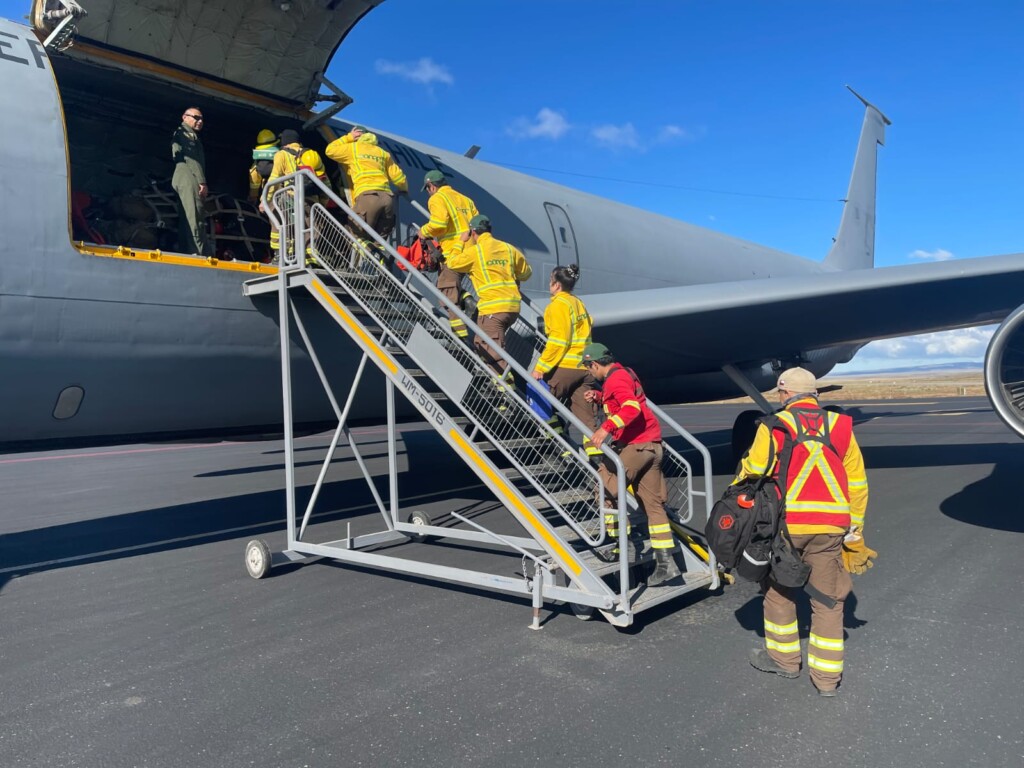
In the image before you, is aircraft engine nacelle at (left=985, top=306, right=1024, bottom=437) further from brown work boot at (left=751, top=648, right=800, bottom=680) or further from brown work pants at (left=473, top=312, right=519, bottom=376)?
brown work pants at (left=473, top=312, right=519, bottom=376)

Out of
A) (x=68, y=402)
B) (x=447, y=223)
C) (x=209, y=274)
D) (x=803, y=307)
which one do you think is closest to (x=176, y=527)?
(x=68, y=402)

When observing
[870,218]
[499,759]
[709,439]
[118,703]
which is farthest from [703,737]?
[870,218]

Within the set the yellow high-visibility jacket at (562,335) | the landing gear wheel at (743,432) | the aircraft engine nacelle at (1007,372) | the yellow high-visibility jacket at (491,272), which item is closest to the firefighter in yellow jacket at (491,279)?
the yellow high-visibility jacket at (491,272)

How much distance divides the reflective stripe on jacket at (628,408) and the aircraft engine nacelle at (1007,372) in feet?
11.5

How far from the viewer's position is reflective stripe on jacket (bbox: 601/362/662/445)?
479cm

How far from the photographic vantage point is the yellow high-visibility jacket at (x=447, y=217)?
6617mm

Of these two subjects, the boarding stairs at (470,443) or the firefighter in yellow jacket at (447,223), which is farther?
the firefighter in yellow jacket at (447,223)

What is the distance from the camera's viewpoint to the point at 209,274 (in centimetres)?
632

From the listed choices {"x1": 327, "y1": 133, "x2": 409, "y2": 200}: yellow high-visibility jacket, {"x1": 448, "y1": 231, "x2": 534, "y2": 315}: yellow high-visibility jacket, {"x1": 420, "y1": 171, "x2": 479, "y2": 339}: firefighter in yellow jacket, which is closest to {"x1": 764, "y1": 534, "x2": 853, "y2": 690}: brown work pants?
{"x1": 448, "y1": 231, "x2": 534, "y2": 315}: yellow high-visibility jacket

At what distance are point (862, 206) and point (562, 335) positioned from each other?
61.0 feet

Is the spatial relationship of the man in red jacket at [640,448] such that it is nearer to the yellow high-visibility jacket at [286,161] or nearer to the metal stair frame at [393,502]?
the metal stair frame at [393,502]

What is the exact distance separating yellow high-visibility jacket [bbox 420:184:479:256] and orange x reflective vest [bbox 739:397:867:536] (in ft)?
12.0

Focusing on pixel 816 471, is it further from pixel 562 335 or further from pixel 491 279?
pixel 491 279

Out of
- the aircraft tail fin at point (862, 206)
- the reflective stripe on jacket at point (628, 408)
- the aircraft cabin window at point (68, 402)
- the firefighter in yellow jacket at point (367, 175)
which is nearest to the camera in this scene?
the reflective stripe on jacket at point (628, 408)
